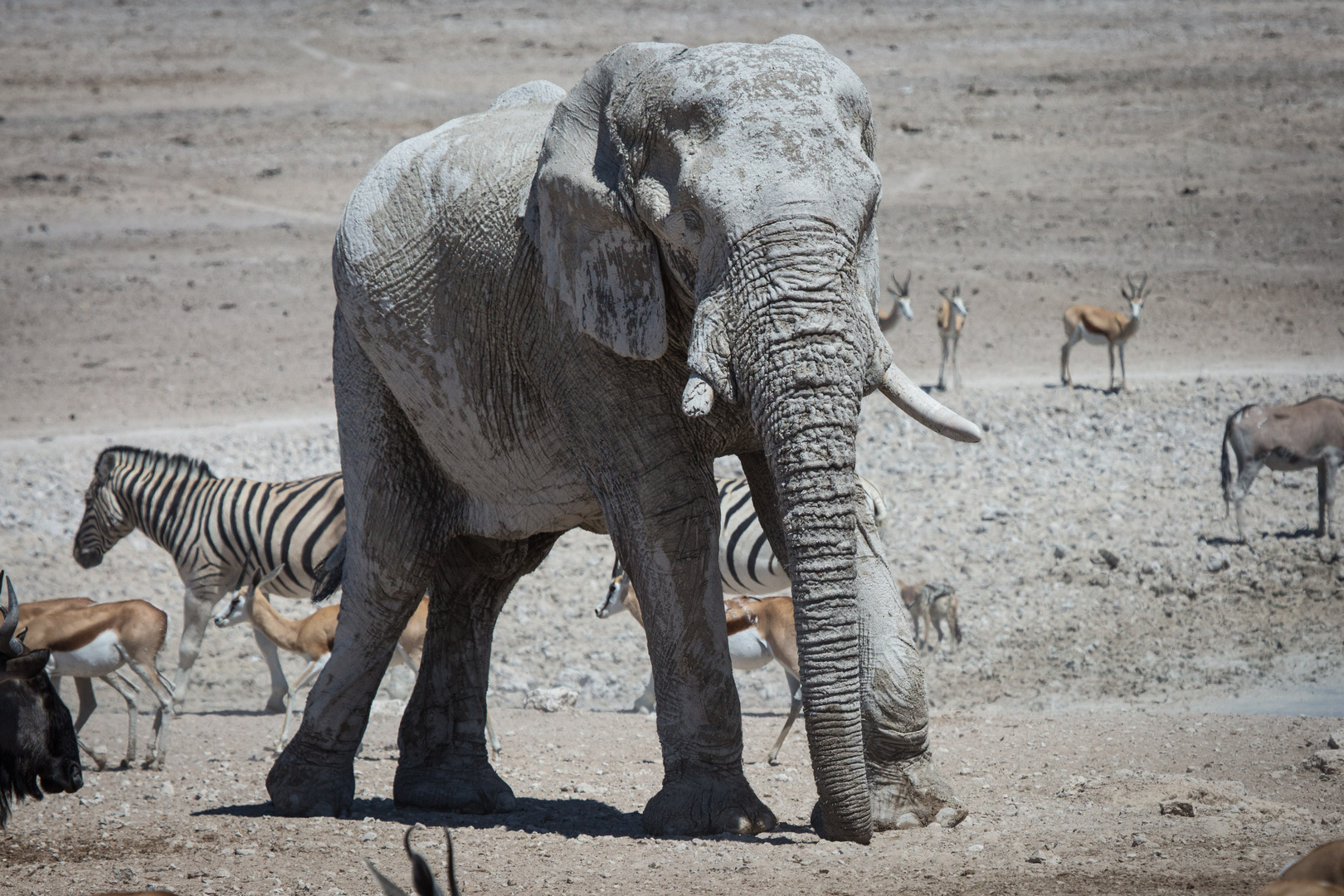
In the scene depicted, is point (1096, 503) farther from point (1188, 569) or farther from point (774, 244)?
point (774, 244)

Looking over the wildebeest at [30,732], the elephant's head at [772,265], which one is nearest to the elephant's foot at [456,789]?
the wildebeest at [30,732]

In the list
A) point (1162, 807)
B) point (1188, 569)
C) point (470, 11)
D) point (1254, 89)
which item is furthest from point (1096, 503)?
point (470, 11)

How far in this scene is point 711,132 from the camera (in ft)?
17.0

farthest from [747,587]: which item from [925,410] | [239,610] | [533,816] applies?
[925,410]

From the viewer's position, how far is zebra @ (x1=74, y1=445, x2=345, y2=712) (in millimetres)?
10633

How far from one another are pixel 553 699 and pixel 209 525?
2996mm

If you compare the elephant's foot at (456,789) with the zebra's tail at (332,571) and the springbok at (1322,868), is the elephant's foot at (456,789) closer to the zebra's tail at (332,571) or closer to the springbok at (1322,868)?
the zebra's tail at (332,571)

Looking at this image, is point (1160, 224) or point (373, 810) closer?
point (373, 810)

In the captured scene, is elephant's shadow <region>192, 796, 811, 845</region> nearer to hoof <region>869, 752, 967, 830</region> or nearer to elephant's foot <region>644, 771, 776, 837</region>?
elephant's foot <region>644, 771, 776, 837</region>

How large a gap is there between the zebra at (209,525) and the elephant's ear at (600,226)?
17.5 feet

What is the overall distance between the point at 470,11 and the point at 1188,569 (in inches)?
1010

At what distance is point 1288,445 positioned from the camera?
41.4ft

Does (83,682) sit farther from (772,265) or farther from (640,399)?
(772,265)

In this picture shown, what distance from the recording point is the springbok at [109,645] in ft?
28.3
